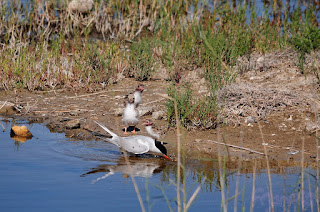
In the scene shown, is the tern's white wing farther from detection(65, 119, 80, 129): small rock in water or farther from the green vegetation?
detection(65, 119, 80, 129): small rock in water

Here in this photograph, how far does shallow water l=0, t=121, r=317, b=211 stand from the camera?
4682 millimetres

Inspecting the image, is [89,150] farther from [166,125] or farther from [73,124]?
[166,125]

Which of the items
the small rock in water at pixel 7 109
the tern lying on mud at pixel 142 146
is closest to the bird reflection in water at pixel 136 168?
the tern lying on mud at pixel 142 146

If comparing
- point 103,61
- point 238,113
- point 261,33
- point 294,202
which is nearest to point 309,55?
point 261,33

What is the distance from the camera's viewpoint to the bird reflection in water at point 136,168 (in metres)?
5.76

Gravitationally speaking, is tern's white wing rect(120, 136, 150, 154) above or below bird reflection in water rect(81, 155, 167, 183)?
above

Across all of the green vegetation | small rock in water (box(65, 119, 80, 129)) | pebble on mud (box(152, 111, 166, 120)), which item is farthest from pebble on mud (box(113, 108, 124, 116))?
the green vegetation

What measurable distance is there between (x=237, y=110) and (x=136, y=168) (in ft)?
7.50

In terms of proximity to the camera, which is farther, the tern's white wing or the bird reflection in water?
the tern's white wing

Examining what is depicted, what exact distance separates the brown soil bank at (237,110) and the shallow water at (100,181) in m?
0.54

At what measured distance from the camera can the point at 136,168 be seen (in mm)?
6023

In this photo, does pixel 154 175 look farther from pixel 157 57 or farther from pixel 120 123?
pixel 157 57

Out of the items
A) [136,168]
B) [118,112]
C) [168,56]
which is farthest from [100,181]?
[168,56]

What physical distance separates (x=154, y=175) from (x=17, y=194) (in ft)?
4.88
